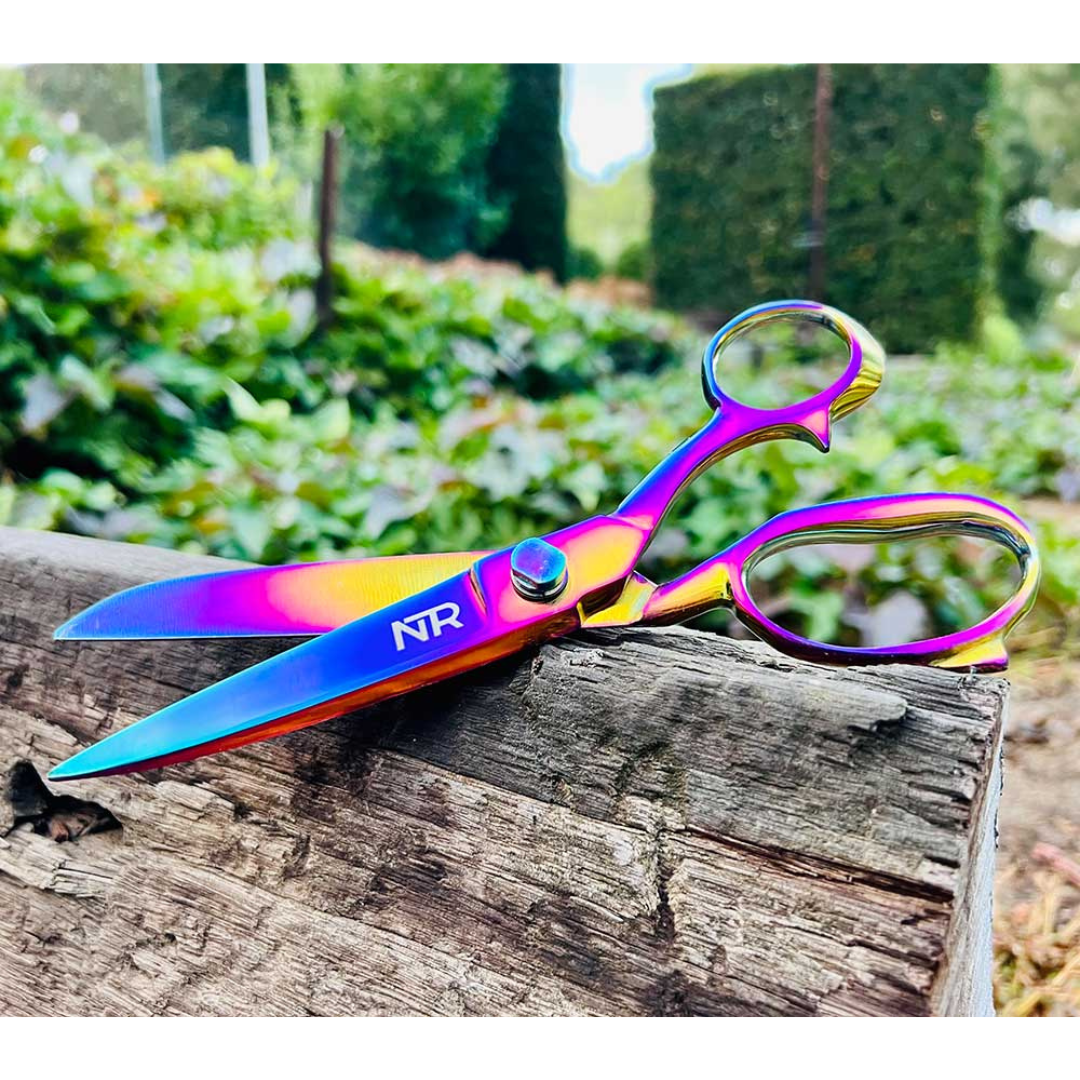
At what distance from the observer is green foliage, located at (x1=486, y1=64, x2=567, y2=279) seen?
31.6 feet

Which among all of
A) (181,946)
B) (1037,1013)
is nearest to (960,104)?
(1037,1013)

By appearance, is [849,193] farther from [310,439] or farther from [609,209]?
[609,209]

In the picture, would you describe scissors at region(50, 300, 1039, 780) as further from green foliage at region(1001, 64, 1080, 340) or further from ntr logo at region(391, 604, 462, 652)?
green foliage at region(1001, 64, 1080, 340)

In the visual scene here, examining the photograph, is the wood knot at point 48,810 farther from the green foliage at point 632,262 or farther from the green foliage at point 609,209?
the green foliage at point 609,209

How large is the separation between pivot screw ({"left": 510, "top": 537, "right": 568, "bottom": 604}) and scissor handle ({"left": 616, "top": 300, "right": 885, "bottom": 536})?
64 millimetres

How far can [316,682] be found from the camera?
475mm

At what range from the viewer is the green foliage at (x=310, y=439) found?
128cm

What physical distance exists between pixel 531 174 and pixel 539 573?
10216 millimetres

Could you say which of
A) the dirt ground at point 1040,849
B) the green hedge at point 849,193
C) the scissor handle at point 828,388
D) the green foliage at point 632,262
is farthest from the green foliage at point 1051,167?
the scissor handle at point 828,388

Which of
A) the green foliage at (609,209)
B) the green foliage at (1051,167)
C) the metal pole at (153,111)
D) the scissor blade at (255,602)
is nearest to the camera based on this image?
the scissor blade at (255,602)

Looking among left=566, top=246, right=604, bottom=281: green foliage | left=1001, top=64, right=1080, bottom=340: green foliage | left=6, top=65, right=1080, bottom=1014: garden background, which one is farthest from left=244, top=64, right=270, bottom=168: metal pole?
left=1001, top=64, right=1080, bottom=340: green foliage

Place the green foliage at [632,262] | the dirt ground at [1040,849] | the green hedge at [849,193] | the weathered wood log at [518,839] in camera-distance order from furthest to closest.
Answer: the green foliage at [632,262] → the green hedge at [849,193] → the dirt ground at [1040,849] → the weathered wood log at [518,839]

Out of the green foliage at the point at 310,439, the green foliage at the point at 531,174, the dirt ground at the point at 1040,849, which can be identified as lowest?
the dirt ground at the point at 1040,849

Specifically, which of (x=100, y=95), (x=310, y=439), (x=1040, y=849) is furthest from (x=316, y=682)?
(x=100, y=95)
